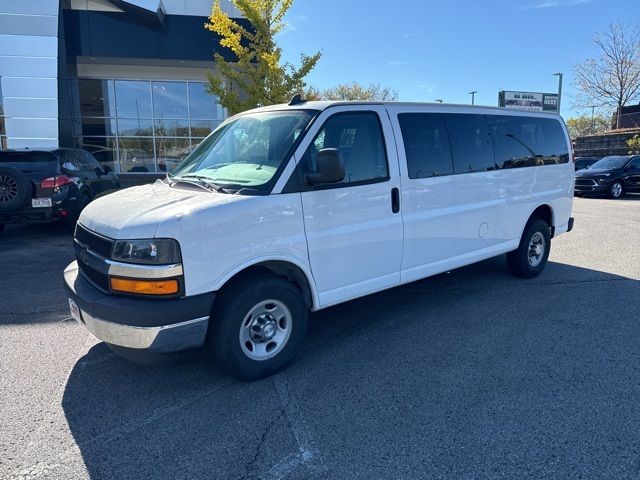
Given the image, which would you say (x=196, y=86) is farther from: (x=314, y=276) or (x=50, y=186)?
(x=314, y=276)

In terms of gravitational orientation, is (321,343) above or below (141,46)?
below

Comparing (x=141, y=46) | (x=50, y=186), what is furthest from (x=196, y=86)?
(x=50, y=186)

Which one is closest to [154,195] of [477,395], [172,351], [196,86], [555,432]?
[172,351]

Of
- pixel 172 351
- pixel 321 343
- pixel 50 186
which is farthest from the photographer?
pixel 50 186

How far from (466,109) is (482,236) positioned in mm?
1466

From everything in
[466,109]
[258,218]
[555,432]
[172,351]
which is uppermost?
[466,109]

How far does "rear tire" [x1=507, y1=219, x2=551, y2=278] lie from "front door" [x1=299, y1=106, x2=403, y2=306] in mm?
2601

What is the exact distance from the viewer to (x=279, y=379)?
3.75 m

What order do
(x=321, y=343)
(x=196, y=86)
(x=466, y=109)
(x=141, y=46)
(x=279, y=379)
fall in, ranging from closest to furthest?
(x=279, y=379) < (x=321, y=343) < (x=466, y=109) < (x=141, y=46) < (x=196, y=86)

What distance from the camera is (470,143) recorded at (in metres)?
5.27

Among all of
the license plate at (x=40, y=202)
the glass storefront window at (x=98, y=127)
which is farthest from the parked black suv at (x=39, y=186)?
the glass storefront window at (x=98, y=127)

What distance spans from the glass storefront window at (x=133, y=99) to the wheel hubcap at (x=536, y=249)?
694 inches

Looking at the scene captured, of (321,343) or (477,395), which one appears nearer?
(477,395)

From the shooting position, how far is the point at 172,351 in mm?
3252
